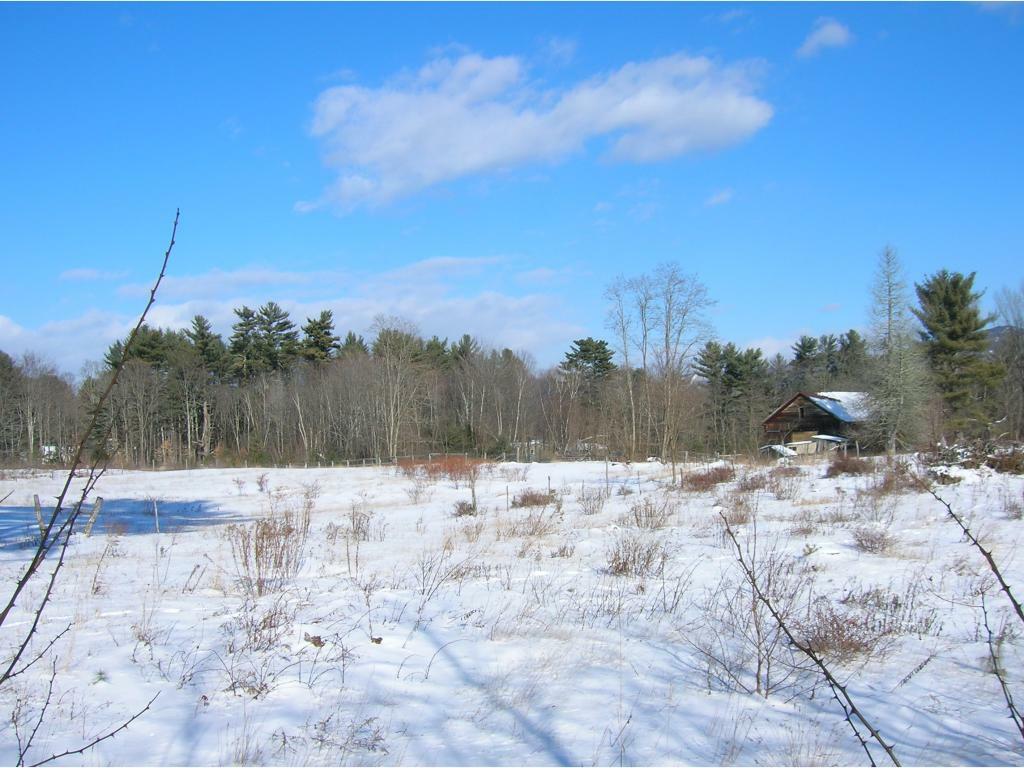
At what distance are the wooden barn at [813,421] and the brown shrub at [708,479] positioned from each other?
29.5 m

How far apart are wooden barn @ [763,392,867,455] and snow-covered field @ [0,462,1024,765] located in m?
40.2

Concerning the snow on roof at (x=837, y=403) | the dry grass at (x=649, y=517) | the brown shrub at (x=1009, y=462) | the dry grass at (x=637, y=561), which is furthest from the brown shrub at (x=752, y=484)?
the snow on roof at (x=837, y=403)

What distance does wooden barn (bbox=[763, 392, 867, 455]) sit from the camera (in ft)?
156

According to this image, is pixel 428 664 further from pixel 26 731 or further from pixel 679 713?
pixel 26 731

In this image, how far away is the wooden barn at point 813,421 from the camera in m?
47.6

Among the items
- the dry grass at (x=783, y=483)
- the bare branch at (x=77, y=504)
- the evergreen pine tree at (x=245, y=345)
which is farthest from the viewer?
the evergreen pine tree at (x=245, y=345)

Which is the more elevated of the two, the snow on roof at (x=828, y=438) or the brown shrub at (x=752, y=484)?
the snow on roof at (x=828, y=438)

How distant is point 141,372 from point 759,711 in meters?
58.6

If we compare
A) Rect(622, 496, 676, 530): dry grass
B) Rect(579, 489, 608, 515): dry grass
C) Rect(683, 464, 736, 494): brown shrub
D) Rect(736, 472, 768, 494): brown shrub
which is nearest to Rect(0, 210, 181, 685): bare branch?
Rect(622, 496, 676, 530): dry grass

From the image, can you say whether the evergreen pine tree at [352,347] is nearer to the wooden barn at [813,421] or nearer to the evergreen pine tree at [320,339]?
the evergreen pine tree at [320,339]

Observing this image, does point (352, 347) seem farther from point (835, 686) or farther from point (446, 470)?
point (835, 686)

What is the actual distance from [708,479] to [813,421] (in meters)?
36.3

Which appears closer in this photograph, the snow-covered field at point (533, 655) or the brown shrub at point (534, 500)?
the snow-covered field at point (533, 655)

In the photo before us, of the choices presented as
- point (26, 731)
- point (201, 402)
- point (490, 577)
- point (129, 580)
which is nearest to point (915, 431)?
point (490, 577)
